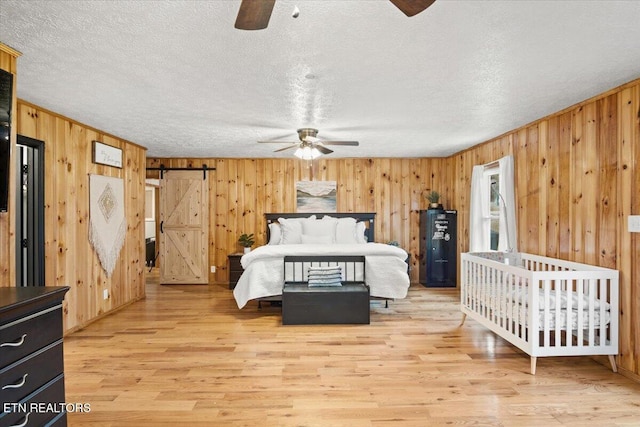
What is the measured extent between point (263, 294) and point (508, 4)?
3.79 meters

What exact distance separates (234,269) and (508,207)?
163 inches

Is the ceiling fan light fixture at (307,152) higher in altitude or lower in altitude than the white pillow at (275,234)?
higher

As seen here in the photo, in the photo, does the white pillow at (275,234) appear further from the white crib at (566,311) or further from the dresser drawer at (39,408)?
the dresser drawer at (39,408)

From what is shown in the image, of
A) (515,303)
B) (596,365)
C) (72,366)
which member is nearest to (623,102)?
(515,303)

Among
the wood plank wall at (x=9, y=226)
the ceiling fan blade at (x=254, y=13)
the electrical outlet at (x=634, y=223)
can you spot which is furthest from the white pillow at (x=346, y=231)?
the ceiling fan blade at (x=254, y=13)

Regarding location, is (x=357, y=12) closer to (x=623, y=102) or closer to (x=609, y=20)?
(x=609, y=20)

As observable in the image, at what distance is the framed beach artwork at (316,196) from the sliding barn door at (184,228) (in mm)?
1709

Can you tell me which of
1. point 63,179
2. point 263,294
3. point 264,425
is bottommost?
point 264,425

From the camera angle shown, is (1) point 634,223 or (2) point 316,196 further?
(2) point 316,196

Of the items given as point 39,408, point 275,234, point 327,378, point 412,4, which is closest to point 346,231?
point 275,234

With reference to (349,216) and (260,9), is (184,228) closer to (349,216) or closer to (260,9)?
(349,216)

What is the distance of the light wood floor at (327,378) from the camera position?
2.28 meters

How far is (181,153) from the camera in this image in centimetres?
594

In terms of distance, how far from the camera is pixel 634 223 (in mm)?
2693
